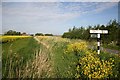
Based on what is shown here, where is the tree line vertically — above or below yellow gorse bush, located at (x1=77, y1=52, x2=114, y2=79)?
above

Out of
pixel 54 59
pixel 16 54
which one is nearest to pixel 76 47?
pixel 54 59

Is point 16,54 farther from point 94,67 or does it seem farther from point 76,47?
point 94,67

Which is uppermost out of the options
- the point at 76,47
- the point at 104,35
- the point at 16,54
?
the point at 104,35

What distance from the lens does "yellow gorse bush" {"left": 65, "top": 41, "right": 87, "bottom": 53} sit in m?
5.85

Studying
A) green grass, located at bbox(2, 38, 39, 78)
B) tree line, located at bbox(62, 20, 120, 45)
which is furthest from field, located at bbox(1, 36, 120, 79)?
tree line, located at bbox(62, 20, 120, 45)

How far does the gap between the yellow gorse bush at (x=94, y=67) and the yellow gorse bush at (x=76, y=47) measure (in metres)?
0.27

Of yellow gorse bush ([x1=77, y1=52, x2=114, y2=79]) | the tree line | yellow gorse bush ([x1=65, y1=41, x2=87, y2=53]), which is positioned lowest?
yellow gorse bush ([x1=77, y1=52, x2=114, y2=79])

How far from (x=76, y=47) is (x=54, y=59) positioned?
0.61m

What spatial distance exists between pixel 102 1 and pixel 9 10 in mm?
2131

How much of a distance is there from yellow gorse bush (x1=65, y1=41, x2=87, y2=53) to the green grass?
75 centimetres

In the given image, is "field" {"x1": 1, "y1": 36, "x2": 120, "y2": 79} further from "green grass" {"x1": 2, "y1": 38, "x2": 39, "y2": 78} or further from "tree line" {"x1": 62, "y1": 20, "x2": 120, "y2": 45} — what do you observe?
"tree line" {"x1": 62, "y1": 20, "x2": 120, "y2": 45}

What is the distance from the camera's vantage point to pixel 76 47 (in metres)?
5.89

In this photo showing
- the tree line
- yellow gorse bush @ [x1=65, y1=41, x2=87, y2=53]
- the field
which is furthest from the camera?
yellow gorse bush @ [x1=65, y1=41, x2=87, y2=53]

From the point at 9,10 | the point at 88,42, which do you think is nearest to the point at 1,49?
the point at 9,10
